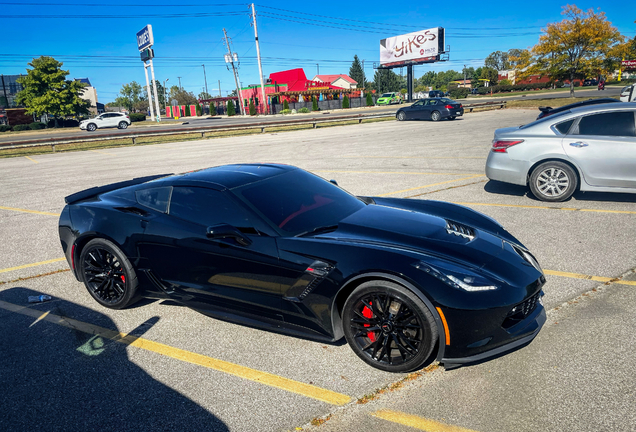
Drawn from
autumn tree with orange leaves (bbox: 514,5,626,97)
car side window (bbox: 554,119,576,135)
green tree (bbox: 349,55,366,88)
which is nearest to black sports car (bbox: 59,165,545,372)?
car side window (bbox: 554,119,576,135)

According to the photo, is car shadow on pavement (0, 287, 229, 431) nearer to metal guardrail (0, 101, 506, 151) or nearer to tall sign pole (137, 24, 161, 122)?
metal guardrail (0, 101, 506, 151)

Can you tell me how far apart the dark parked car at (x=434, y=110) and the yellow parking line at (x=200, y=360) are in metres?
27.9

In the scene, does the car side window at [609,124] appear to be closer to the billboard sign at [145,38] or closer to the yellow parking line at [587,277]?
the yellow parking line at [587,277]

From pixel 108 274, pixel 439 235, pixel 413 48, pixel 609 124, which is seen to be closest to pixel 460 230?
pixel 439 235

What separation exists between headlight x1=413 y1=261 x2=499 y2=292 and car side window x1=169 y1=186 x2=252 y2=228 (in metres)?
1.52

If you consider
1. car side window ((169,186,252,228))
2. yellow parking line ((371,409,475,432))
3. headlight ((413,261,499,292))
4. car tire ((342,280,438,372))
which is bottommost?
yellow parking line ((371,409,475,432))

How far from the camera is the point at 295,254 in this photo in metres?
3.44

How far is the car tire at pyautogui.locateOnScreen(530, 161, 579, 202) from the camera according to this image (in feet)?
24.4

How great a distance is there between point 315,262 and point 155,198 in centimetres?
198

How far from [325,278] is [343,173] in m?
8.42

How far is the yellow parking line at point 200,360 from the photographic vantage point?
3109mm

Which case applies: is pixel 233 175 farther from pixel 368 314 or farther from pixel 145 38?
pixel 145 38

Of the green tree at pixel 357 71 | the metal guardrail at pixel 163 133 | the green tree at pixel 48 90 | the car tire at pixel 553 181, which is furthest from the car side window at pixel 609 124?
the green tree at pixel 357 71

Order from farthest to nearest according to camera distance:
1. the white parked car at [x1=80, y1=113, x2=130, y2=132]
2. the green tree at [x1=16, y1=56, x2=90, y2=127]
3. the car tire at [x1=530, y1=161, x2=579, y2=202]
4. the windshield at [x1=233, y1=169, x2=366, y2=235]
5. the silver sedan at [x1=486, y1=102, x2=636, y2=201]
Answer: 1. the green tree at [x1=16, y1=56, x2=90, y2=127]
2. the white parked car at [x1=80, y1=113, x2=130, y2=132]
3. the car tire at [x1=530, y1=161, x2=579, y2=202]
4. the silver sedan at [x1=486, y1=102, x2=636, y2=201]
5. the windshield at [x1=233, y1=169, x2=366, y2=235]
